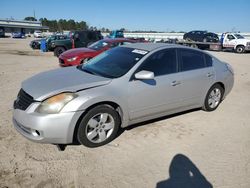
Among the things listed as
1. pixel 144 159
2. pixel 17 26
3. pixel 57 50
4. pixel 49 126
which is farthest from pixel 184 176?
pixel 17 26

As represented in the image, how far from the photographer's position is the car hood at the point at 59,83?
3.62 meters

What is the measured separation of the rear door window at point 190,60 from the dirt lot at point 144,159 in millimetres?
1169

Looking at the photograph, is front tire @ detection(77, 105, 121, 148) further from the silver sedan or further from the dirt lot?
the dirt lot

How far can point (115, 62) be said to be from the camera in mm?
4668

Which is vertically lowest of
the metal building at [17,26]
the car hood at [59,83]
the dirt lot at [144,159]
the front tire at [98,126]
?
the dirt lot at [144,159]

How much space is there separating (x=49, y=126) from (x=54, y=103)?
13.1 inches

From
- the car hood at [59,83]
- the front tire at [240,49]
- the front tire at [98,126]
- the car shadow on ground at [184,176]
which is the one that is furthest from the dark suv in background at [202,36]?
the car shadow on ground at [184,176]

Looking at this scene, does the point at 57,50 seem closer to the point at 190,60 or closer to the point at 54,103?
the point at 190,60

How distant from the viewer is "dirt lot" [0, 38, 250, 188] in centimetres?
313

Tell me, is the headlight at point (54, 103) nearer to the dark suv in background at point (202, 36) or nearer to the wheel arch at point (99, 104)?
the wheel arch at point (99, 104)

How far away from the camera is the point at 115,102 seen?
12.9 ft

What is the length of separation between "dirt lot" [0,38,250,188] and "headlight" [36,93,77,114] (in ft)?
2.31

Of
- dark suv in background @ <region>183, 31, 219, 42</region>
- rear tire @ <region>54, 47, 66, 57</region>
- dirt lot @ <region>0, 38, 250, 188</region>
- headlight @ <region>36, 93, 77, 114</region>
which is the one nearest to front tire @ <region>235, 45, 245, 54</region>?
dark suv in background @ <region>183, 31, 219, 42</region>

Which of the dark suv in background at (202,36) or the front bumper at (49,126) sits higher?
the dark suv in background at (202,36)
